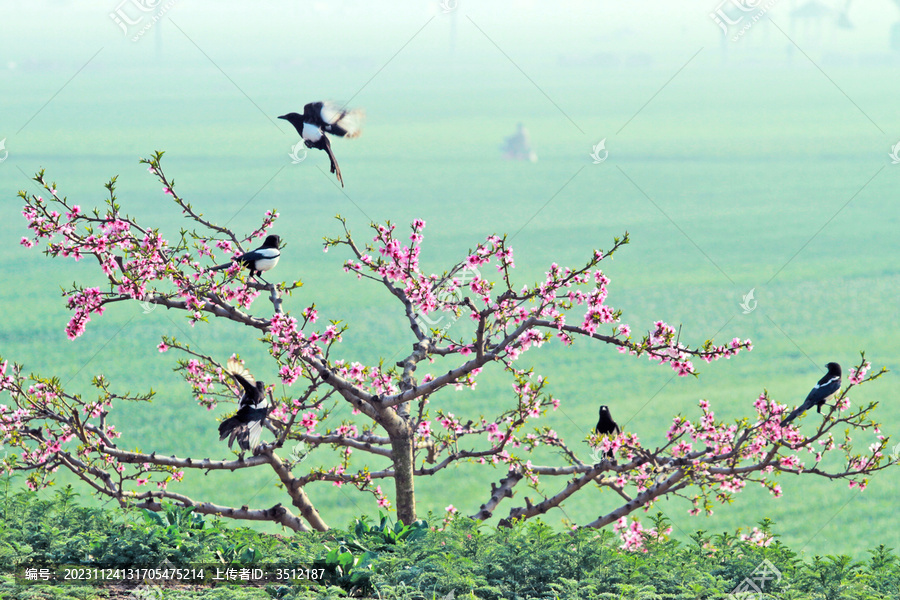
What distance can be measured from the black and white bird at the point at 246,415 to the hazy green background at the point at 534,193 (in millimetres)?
8278

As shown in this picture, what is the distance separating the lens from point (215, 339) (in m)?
24.1

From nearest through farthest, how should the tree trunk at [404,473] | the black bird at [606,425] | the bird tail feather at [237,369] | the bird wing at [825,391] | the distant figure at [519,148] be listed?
the bird tail feather at [237,369]
the tree trunk at [404,473]
the bird wing at [825,391]
the black bird at [606,425]
the distant figure at [519,148]

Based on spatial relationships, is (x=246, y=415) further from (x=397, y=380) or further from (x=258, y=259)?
(x=397, y=380)

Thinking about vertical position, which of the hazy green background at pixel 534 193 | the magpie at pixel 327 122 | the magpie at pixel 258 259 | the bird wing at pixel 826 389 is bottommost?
the bird wing at pixel 826 389

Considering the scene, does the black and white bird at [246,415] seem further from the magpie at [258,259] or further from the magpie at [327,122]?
the magpie at [327,122]

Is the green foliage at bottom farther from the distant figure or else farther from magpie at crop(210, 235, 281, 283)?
the distant figure

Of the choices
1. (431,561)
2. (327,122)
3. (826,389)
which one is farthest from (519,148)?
(431,561)

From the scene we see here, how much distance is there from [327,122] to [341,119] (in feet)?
0.39

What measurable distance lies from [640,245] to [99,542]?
34.9 metres

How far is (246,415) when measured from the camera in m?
6.68

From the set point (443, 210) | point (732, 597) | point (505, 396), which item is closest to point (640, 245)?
point (443, 210)

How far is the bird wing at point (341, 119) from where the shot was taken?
7.45m

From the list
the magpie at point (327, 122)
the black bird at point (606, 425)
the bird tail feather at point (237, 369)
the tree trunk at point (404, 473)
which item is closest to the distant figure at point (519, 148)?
the magpie at point (327, 122)

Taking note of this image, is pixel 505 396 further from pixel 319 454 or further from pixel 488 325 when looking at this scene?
pixel 488 325
